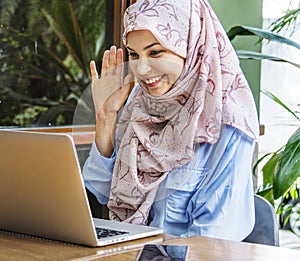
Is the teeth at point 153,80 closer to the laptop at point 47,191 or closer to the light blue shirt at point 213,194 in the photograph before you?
the light blue shirt at point 213,194

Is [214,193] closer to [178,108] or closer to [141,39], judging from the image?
[178,108]

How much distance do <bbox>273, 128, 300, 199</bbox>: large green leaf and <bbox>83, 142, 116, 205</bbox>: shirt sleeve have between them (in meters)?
0.55

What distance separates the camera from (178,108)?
212cm

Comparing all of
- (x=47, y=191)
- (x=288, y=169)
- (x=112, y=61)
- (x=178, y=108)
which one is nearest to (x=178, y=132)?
(x=178, y=108)

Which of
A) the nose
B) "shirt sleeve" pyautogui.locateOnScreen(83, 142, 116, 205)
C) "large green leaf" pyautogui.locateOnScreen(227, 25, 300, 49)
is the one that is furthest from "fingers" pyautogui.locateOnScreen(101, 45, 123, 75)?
"large green leaf" pyautogui.locateOnScreen(227, 25, 300, 49)

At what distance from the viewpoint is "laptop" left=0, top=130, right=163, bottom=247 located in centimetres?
151

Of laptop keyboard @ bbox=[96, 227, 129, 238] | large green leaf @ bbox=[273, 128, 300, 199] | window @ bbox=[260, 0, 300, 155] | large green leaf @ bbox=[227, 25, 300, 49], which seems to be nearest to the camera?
laptop keyboard @ bbox=[96, 227, 129, 238]

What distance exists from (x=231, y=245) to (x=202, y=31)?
748mm

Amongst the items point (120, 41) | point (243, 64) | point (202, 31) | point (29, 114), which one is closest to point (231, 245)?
point (202, 31)

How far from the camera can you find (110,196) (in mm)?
2160

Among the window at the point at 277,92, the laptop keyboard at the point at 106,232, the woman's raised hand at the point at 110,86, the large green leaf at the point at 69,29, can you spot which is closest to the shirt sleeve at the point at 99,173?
the woman's raised hand at the point at 110,86

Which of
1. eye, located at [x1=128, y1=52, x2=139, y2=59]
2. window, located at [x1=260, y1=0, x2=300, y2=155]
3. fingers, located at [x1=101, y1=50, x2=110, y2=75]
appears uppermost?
eye, located at [x1=128, y1=52, x2=139, y2=59]

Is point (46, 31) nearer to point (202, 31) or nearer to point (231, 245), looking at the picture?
point (202, 31)

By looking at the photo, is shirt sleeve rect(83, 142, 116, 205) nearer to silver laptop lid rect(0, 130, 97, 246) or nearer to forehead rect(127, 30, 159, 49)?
forehead rect(127, 30, 159, 49)
